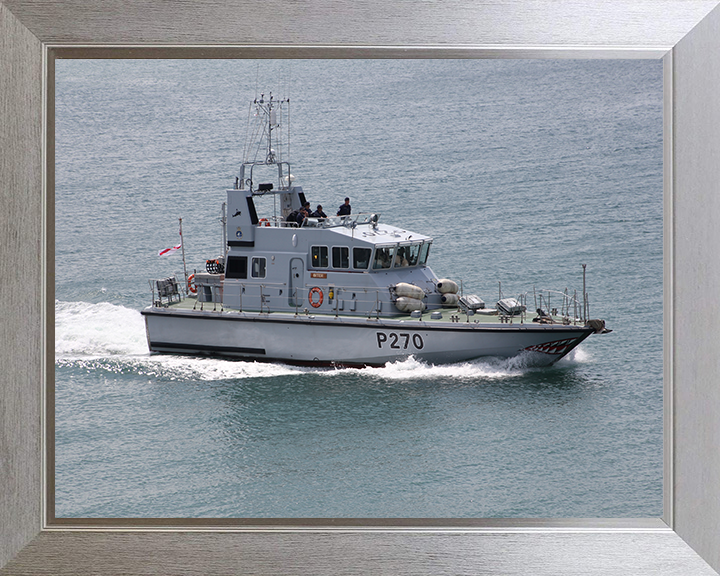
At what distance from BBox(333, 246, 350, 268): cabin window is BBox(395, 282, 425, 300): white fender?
0.92 meters

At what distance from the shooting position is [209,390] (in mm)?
12664

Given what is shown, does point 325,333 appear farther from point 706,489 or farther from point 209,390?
point 706,489

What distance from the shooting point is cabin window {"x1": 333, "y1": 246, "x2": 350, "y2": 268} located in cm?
1368

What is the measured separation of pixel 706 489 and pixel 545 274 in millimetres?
10958

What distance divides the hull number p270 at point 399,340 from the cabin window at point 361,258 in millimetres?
1149

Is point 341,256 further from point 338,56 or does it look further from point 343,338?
point 338,56

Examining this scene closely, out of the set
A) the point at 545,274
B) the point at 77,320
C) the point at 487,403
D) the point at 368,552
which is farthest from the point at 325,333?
the point at 368,552

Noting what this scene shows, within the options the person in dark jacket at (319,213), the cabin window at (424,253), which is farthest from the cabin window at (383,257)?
the person in dark jacket at (319,213)

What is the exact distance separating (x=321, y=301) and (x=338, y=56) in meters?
9.48

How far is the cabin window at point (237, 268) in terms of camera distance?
1426 cm

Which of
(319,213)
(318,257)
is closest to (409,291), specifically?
(318,257)

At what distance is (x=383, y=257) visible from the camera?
44.8ft

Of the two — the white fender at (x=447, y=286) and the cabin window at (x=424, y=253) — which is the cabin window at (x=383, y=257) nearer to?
the cabin window at (x=424, y=253)

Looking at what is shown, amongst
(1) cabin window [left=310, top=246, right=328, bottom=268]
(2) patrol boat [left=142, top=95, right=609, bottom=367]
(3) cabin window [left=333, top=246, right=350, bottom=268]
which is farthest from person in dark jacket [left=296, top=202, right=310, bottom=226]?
Result: (3) cabin window [left=333, top=246, right=350, bottom=268]
